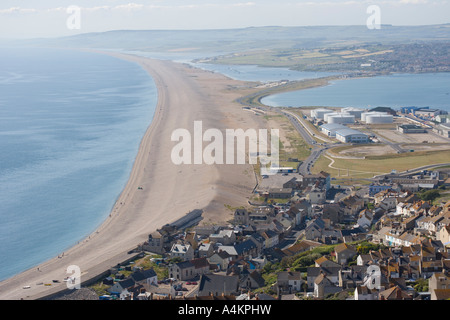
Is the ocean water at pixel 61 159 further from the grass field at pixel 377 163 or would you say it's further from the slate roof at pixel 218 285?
the grass field at pixel 377 163

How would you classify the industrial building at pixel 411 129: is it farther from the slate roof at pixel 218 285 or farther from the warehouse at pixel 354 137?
the slate roof at pixel 218 285

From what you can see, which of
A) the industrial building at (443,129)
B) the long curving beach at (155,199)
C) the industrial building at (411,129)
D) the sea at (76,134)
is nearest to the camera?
the long curving beach at (155,199)

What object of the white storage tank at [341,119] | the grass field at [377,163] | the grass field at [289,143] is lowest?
the grass field at [377,163]

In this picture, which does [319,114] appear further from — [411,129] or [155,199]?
[155,199]

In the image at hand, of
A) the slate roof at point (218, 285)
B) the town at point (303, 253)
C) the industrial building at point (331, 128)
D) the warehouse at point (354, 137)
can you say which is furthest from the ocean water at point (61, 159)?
the warehouse at point (354, 137)

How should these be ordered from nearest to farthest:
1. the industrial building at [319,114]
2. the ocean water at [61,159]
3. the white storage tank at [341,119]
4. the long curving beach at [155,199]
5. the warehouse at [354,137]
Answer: the long curving beach at [155,199] < the ocean water at [61,159] < the warehouse at [354,137] < the white storage tank at [341,119] < the industrial building at [319,114]

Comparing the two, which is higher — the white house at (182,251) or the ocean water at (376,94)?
the ocean water at (376,94)

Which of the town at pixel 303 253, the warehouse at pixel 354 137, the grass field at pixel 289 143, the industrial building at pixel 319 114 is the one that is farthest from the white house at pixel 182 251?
the industrial building at pixel 319 114

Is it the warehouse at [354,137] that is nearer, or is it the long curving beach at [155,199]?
the long curving beach at [155,199]
